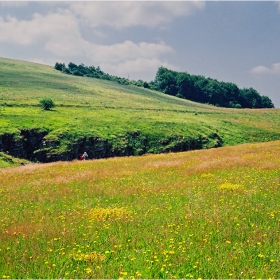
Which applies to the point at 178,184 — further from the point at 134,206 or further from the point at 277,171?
the point at 277,171

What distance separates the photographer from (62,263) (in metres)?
7.47

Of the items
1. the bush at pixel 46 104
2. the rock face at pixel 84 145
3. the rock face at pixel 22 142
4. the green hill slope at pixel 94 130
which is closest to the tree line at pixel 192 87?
the green hill slope at pixel 94 130

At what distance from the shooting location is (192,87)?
173000 mm

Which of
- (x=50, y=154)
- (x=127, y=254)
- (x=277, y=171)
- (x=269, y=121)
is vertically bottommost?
(x=50, y=154)

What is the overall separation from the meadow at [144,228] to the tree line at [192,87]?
146169 millimetres

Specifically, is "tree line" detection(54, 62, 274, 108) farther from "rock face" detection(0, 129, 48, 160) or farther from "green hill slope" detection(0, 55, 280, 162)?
"rock face" detection(0, 129, 48, 160)

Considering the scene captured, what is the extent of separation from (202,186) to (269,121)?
277ft

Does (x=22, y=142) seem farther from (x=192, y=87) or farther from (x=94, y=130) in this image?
(x=192, y=87)

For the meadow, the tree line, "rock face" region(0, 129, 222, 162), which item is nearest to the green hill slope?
"rock face" region(0, 129, 222, 162)

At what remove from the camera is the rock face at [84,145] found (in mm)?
44094

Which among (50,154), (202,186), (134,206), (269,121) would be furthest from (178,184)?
(269,121)

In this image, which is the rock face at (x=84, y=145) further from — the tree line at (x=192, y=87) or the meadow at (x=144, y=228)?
the tree line at (x=192, y=87)

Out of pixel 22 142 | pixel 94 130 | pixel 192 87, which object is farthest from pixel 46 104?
pixel 192 87

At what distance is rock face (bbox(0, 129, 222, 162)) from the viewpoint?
44.1 metres
